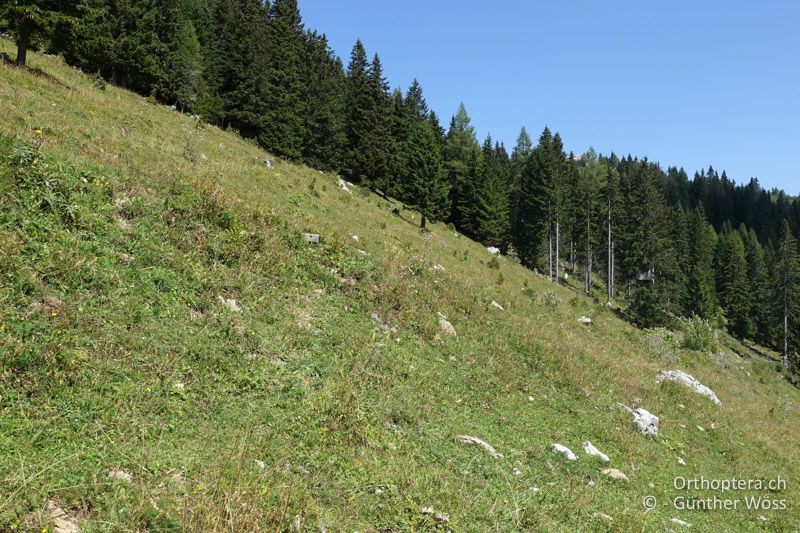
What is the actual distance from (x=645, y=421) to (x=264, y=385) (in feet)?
31.7

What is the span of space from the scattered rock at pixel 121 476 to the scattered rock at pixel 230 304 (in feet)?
14.4

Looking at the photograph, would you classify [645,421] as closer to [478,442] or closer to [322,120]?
[478,442]

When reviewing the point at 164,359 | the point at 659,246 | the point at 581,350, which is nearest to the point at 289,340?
the point at 164,359

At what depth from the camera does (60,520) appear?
3.97 metres

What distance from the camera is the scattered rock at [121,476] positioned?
4.61 metres

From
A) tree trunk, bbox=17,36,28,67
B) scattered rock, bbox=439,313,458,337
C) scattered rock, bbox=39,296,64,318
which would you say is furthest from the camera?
tree trunk, bbox=17,36,28,67

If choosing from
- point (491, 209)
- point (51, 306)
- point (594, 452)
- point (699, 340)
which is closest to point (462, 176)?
point (491, 209)

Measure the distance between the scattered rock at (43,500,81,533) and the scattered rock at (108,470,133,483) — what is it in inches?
21.8

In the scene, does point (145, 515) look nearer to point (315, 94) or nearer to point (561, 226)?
point (315, 94)

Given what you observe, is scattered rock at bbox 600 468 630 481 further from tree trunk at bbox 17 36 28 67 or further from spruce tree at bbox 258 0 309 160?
spruce tree at bbox 258 0 309 160

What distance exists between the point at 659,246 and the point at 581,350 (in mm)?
47275

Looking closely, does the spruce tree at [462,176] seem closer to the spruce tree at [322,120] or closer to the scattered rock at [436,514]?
the spruce tree at [322,120]

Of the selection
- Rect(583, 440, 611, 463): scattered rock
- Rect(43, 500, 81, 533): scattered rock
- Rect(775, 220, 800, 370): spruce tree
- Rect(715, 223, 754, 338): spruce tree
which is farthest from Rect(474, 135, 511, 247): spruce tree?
Rect(43, 500, 81, 533): scattered rock

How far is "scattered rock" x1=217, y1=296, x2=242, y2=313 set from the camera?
354 inches
